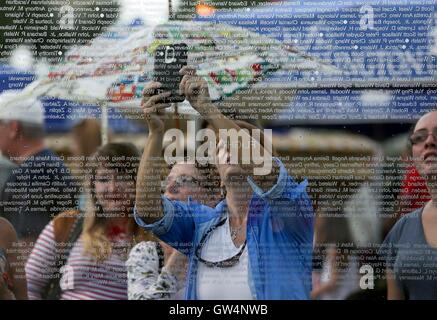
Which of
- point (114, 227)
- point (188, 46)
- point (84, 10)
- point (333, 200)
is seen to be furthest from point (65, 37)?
point (333, 200)

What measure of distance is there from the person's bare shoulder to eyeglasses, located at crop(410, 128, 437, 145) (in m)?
1.98

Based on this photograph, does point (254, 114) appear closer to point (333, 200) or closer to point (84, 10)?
point (333, 200)

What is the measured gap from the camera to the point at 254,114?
394cm

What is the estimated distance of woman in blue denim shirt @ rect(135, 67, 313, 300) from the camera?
3.95m

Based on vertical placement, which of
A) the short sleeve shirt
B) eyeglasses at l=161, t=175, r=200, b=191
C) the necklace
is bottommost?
the short sleeve shirt

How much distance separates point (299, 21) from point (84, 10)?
103cm

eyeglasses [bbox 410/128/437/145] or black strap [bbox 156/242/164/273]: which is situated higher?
eyeglasses [bbox 410/128/437/145]

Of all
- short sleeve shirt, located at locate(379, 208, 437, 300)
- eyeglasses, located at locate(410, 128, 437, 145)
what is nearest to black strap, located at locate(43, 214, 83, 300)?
short sleeve shirt, located at locate(379, 208, 437, 300)

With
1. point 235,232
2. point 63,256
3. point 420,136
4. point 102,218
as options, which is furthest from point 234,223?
point 420,136

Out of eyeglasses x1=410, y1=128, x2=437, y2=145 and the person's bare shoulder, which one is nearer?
eyeglasses x1=410, y1=128, x2=437, y2=145

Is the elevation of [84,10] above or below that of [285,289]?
above

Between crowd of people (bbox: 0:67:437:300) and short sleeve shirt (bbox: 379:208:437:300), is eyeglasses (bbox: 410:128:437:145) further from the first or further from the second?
short sleeve shirt (bbox: 379:208:437:300)

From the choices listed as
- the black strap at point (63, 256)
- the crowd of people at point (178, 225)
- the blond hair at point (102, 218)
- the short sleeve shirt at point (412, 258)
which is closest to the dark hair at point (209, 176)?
the crowd of people at point (178, 225)
